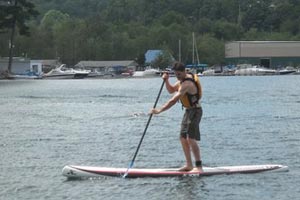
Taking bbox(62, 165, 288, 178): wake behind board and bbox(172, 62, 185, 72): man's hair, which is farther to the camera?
bbox(62, 165, 288, 178): wake behind board

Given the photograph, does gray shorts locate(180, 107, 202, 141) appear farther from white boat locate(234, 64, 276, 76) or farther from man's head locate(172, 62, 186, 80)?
white boat locate(234, 64, 276, 76)

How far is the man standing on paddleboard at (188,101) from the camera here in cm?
1758

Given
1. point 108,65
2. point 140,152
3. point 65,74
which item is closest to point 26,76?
point 65,74

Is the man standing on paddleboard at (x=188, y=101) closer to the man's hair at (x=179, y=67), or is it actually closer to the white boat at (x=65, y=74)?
the man's hair at (x=179, y=67)

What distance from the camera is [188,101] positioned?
58.8 ft

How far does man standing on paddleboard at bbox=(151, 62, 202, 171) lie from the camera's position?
17578mm

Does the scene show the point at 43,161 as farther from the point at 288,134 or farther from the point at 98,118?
the point at 98,118

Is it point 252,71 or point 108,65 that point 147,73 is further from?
point 252,71

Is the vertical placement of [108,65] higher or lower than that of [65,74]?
higher

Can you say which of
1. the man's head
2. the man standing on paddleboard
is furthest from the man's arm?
the man's head

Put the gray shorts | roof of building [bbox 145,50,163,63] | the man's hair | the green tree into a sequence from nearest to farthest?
the man's hair → the gray shorts → the green tree → roof of building [bbox 145,50,163,63]

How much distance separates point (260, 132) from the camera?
105 feet

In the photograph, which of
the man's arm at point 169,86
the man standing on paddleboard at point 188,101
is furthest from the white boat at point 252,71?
the man's arm at point 169,86

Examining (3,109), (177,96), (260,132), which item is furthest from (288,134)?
(3,109)
